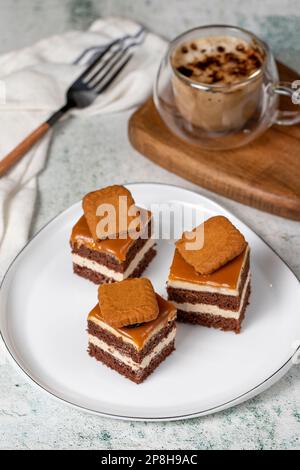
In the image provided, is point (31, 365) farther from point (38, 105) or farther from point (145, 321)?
point (38, 105)

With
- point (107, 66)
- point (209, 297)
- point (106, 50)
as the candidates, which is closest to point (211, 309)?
point (209, 297)

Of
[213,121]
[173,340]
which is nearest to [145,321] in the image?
[173,340]

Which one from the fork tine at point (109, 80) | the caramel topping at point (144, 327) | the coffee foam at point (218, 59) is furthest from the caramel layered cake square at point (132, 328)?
the fork tine at point (109, 80)

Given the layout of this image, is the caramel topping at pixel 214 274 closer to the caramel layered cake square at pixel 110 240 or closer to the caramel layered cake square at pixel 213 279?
the caramel layered cake square at pixel 213 279

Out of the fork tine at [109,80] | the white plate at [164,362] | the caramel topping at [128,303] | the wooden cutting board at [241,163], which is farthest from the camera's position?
the fork tine at [109,80]

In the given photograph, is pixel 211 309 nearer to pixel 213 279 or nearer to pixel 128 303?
pixel 213 279

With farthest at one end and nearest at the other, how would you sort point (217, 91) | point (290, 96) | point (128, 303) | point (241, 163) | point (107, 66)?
1. point (107, 66)
2. point (290, 96)
3. point (241, 163)
4. point (217, 91)
5. point (128, 303)

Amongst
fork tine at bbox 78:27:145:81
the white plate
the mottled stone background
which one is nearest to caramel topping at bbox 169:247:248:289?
the white plate
